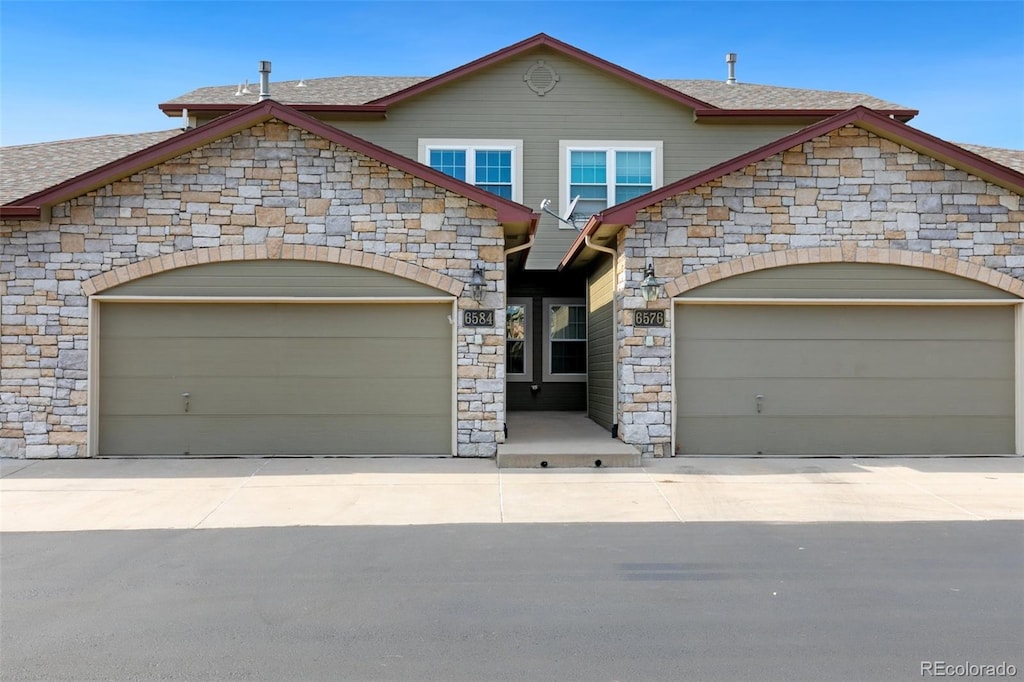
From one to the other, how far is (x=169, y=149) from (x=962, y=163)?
11.1 meters

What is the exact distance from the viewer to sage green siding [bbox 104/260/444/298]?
10.5 metres

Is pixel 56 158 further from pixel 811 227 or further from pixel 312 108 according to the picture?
pixel 811 227

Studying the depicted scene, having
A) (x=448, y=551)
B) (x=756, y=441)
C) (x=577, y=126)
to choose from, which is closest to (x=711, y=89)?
(x=577, y=126)

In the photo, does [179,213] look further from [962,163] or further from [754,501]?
[962,163]

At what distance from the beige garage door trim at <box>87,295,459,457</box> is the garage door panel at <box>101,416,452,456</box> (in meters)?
0.20

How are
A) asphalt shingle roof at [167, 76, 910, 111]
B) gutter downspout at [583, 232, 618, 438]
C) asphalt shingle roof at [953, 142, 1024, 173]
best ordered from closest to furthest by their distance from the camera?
gutter downspout at [583, 232, 618, 438] < asphalt shingle roof at [953, 142, 1024, 173] < asphalt shingle roof at [167, 76, 910, 111]

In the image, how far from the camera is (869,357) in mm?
10836

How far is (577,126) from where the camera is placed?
1506 cm

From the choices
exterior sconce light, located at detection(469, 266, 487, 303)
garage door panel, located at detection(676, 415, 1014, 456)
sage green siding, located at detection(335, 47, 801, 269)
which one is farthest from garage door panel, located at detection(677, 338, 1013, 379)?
sage green siding, located at detection(335, 47, 801, 269)

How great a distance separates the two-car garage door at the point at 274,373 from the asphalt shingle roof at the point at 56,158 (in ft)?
12.5

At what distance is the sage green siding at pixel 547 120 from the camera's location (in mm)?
14992

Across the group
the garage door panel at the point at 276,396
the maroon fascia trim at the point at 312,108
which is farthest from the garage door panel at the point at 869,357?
the maroon fascia trim at the point at 312,108

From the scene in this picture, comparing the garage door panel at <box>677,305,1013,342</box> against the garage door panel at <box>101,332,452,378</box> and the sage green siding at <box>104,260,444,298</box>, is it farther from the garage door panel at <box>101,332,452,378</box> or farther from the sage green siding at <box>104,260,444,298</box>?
the sage green siding at <box>104,260,444,298</box>

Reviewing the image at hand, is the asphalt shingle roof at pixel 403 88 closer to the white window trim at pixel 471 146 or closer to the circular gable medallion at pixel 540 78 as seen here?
the white window trim at pixel 471 146
